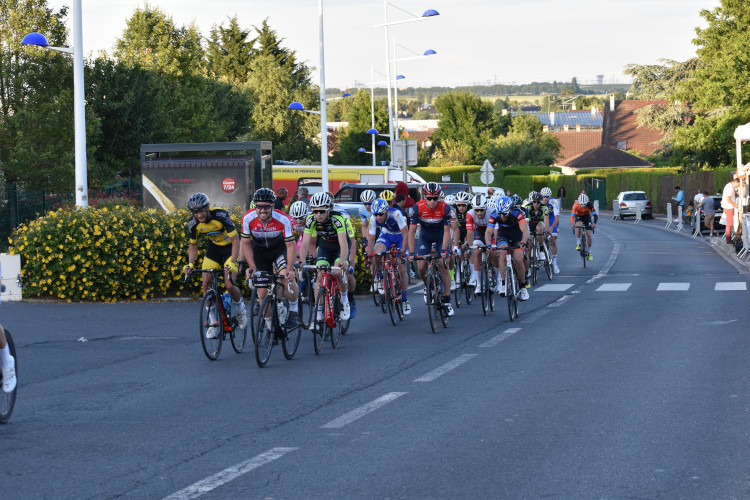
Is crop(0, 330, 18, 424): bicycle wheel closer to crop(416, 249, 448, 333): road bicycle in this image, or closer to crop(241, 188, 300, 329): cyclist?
crop(241, 188, 300, 329): cyclist

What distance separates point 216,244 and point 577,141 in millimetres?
130925

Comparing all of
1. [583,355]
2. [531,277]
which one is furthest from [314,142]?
[583,355]

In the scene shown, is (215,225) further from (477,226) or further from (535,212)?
(535,212)

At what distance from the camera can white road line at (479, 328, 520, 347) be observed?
12.6m

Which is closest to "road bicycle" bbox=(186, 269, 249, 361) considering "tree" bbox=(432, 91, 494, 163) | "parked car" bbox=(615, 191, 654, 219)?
"parked car" bbox=(615, 191, 654, 219)

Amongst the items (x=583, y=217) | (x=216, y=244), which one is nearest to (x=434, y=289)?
(x=216, y=244)

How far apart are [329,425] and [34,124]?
25.3 m

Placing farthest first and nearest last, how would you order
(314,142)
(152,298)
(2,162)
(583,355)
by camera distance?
(314,142) < (2,162) < (152,298) < (583,355)

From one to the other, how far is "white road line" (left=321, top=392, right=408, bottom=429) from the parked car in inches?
2142

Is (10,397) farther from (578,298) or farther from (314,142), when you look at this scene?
(314,142)

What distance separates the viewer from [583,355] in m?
11.6

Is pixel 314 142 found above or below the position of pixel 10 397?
above

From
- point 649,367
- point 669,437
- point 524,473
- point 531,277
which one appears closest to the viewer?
point 524,473

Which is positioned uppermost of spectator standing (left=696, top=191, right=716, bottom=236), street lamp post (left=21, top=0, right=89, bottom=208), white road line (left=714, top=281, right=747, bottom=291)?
street lamp post (left=21, top=0, right=89, bottom=208)
